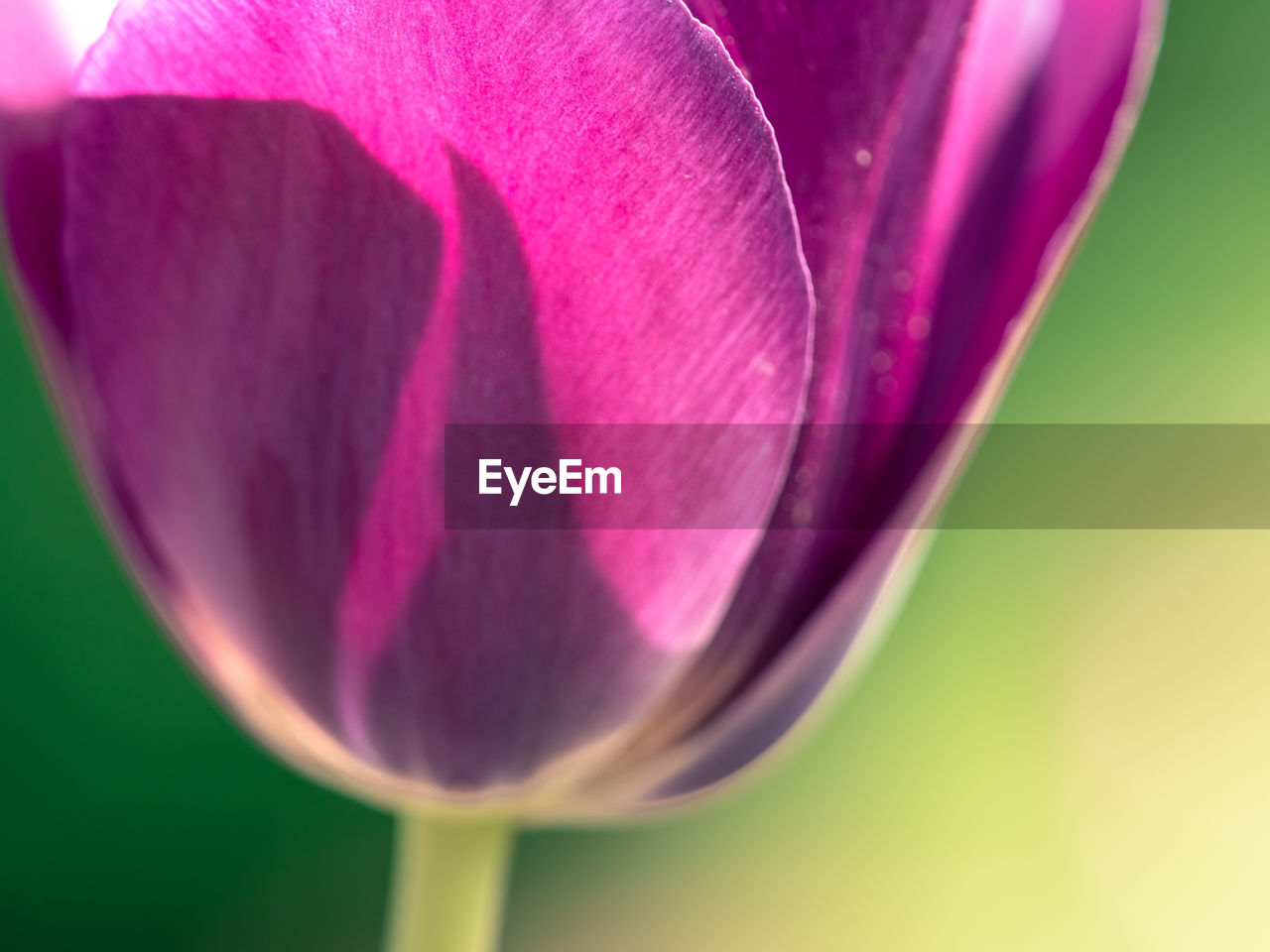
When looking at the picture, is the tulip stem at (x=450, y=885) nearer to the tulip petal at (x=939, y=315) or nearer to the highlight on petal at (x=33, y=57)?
the tulip petal at (x=939, y=315)

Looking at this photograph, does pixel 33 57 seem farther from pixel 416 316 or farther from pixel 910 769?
pixel 910 769

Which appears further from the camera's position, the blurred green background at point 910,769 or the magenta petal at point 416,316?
the blurred green background at point 910,769

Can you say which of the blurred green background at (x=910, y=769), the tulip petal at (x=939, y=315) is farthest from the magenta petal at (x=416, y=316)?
the blurred green background at (x=910, y=769)

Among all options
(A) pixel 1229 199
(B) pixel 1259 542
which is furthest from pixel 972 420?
(A) pixel 1229 199

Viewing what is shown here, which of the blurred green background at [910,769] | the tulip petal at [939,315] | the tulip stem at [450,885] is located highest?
the tulip petal at [939,315]

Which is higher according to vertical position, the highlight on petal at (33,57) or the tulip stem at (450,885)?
the highlight on petal at (33,57)

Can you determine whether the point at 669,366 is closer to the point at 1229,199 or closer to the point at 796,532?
the point at 796,532

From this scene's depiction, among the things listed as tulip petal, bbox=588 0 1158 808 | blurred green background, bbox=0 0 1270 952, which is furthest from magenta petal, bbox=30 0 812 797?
blurred green background, bbox=0 0 1270 952
